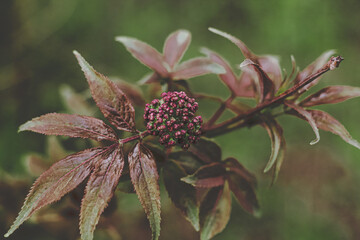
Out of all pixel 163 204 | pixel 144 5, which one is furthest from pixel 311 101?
pixel 144 5

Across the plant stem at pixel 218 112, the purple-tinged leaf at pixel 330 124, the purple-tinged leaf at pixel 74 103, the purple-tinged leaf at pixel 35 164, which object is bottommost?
the purple-tinged leaf at pixel 35 164

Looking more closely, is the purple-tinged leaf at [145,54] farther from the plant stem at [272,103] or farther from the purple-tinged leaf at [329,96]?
the purple-tinged leaf at [329,96]

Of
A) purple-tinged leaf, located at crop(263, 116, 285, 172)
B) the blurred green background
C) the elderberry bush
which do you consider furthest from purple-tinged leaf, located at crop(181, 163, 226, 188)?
the blurred green background

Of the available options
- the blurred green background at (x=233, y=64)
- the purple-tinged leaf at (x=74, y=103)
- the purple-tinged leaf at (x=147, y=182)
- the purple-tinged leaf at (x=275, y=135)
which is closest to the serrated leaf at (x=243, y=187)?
the purple-tinged leaf at (x=275, y=135)

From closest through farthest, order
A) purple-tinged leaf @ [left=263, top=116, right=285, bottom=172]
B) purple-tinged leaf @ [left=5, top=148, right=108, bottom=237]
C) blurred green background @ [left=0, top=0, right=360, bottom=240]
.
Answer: purple-tinged leaf @ [left=5, top=148, right=108, bottom=237] → purple-tinged leaf @ [left=263, top=116, right=285, bottom=172] → blurred green background @ [left=0, top=0, right=360, bottom=240]

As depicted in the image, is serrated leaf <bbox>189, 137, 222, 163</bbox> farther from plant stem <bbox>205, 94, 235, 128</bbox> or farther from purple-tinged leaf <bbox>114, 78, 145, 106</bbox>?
purple-tinged leaf <bbox>114, 78, 145, 106</bbox>
